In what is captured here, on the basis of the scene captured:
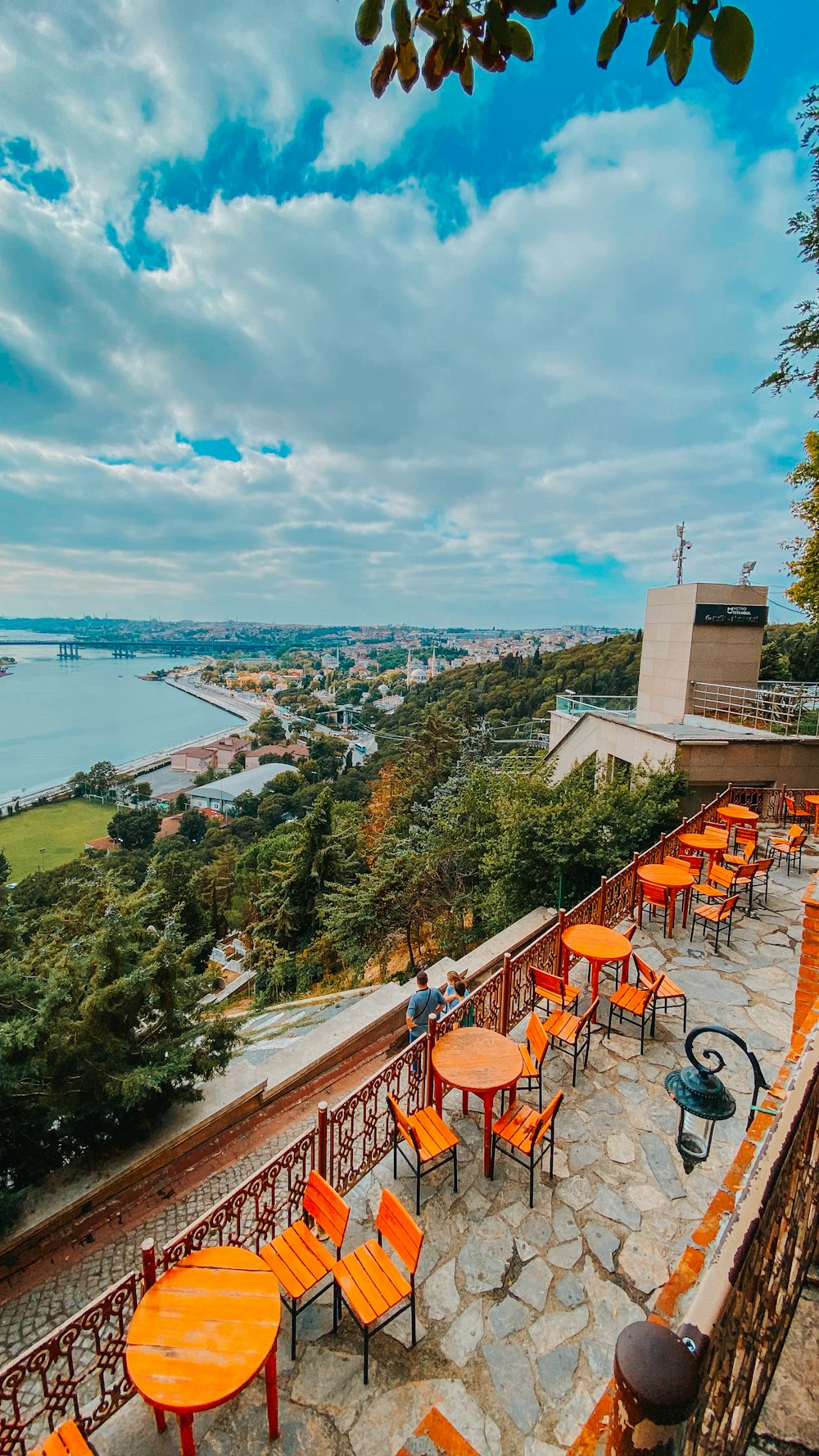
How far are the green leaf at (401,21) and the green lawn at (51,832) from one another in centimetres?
5734

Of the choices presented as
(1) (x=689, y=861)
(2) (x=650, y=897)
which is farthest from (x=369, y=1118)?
(1) (x=689, y=861)

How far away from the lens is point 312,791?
55188 mm

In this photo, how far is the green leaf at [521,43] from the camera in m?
1.61

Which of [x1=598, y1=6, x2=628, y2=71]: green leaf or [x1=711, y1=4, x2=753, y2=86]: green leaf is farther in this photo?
[x1=598, y1=6, x2=628, y2=71]: green leaf

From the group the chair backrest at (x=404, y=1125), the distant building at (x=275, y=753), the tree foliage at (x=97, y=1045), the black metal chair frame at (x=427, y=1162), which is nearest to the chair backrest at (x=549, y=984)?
the black metal chair frame at (x=427, y=1162)

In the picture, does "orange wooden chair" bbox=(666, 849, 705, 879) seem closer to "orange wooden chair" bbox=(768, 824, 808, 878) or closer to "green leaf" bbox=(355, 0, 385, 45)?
"orange wooden chair" bbox=(768, 824, 808, 878)

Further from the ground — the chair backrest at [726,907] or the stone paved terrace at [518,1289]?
the chair backrest at [726,907]

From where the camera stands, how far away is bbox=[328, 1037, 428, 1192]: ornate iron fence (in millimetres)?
3896

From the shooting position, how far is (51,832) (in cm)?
6347

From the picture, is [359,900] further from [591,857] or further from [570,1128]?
[570,1128]

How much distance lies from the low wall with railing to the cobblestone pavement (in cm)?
29

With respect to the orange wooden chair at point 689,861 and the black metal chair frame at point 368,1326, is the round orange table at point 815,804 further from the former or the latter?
the black metal chair frame at point 368,1326

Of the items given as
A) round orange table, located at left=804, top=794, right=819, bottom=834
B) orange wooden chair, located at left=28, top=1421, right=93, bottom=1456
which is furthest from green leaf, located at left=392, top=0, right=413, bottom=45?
round orange table, located at left=804, top=794, right=819, bottom=834

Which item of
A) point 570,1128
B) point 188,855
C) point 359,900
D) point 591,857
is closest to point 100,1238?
point 570,1128
